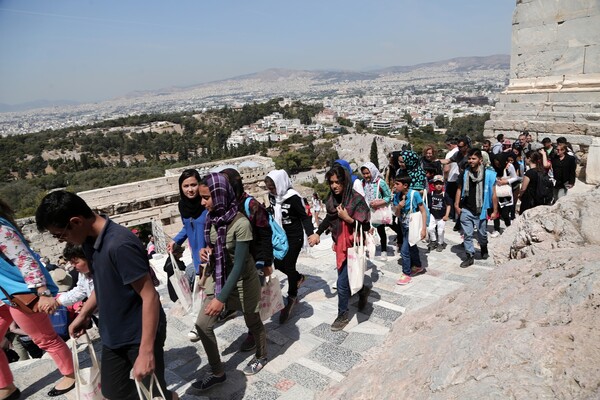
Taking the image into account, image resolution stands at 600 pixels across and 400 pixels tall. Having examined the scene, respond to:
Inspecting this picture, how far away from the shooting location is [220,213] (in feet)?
9.88

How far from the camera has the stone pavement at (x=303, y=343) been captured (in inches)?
126

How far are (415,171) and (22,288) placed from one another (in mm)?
4201

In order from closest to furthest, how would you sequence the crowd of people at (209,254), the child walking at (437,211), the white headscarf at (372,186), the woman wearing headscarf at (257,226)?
the crowd of people at (209,254)
the woman wearing headscarf at (257,226)
the white headscarf at (372,186)
the child walking at (437,211)

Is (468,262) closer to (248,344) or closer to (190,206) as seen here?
(248,344)

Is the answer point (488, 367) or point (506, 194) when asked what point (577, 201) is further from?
point (506, 194)

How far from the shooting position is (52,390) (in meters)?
3.26

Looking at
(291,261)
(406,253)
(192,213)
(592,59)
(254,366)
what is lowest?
(254,366)

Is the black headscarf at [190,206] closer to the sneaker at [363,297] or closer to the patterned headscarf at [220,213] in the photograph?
the patterned headscarf at [220,213]

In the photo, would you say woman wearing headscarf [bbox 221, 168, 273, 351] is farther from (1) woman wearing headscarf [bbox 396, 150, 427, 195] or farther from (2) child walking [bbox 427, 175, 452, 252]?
(2) child walking [bbox 427, 175, 452, 252]

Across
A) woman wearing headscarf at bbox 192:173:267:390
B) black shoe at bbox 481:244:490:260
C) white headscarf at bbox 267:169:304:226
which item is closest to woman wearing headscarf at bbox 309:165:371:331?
white headscarf at bbox 267:169:304:226

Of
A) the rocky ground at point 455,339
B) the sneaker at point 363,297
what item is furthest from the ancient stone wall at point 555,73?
the sneaker at point 363,297

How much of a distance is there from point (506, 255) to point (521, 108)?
6540 mm

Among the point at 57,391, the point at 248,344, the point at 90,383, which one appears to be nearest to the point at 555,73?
the point at 248,344

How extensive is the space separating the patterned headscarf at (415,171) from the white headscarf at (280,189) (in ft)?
5.79
